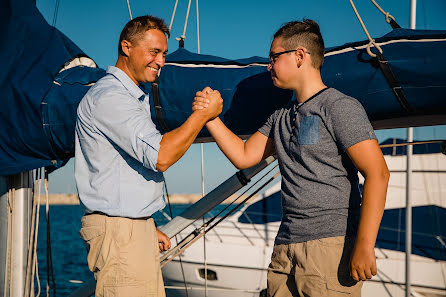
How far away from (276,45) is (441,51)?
2.35 feet

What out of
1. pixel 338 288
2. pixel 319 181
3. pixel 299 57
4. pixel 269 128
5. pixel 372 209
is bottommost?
pixel 338 288

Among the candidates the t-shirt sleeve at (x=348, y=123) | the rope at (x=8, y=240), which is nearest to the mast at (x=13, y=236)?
the rope at (x=8, y=240)

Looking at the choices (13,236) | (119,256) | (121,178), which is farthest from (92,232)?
(13,236)

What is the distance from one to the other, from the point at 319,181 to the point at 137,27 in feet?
3.57

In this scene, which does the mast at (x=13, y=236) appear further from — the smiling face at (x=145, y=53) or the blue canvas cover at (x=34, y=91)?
the smiling face at (x=145, y=53)

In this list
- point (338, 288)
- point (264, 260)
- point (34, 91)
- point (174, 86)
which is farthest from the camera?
point (264, 260)

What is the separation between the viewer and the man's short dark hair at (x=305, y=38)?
208 cm

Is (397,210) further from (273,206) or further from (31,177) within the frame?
(31,177)

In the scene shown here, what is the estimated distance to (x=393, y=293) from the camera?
7.36 metres

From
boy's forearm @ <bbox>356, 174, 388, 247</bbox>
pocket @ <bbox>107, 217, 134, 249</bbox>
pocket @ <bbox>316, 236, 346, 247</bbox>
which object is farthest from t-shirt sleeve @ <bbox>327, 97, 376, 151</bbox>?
pocket @ <bbox>107, 217, 134, 249</bbox>

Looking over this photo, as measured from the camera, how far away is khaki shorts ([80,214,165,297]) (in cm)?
204

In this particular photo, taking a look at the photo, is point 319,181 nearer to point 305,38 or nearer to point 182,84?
point 305,38

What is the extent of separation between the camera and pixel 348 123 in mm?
1880

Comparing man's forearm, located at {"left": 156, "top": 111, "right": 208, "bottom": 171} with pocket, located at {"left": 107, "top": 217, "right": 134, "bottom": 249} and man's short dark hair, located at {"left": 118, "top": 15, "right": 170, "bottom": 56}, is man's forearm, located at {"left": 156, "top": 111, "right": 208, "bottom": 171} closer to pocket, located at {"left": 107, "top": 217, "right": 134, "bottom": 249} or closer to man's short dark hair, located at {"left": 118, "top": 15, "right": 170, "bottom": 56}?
pocket, located at {"left": 107, "top": 217, "right": 134, "bottom": 249}
